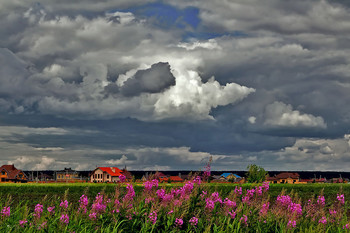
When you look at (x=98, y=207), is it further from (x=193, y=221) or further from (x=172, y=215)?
(x=193, y=221)

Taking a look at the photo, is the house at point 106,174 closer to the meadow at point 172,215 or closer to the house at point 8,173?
the house at point 8,173

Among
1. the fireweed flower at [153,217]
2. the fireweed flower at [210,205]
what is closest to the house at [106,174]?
the fireweed flower at [210,205]

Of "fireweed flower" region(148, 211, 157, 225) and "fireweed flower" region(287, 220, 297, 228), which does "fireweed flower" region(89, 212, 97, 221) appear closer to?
"fireweed flower" region(148, 211, 157, 225)

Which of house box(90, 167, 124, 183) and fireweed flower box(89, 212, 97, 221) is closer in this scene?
fireweed flower box(89, 212, 97, 221)

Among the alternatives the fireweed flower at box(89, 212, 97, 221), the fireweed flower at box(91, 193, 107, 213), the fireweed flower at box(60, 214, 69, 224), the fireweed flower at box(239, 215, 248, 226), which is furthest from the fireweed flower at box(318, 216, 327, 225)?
the fireweed flower at box(60, 214, 69, 224)

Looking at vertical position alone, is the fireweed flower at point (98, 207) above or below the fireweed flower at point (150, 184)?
below

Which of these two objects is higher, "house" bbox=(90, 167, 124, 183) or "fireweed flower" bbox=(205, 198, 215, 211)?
"fireweed flower" bbox=(205, 198, 215, 211)

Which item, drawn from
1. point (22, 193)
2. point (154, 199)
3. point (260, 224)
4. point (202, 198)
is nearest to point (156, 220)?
point (154, 199)

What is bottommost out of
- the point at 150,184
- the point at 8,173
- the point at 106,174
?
the point at 8,173

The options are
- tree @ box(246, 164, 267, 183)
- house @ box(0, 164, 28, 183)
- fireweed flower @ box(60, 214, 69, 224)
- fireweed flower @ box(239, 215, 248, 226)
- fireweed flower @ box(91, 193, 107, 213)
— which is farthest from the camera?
house @ box(0, 164, 28, 183)

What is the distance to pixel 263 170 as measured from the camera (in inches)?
2343

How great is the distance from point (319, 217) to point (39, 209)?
7463 millimetres

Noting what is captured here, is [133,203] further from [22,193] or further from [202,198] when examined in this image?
[22,193]

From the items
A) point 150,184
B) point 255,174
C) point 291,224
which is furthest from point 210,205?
Answer: point 255,174
